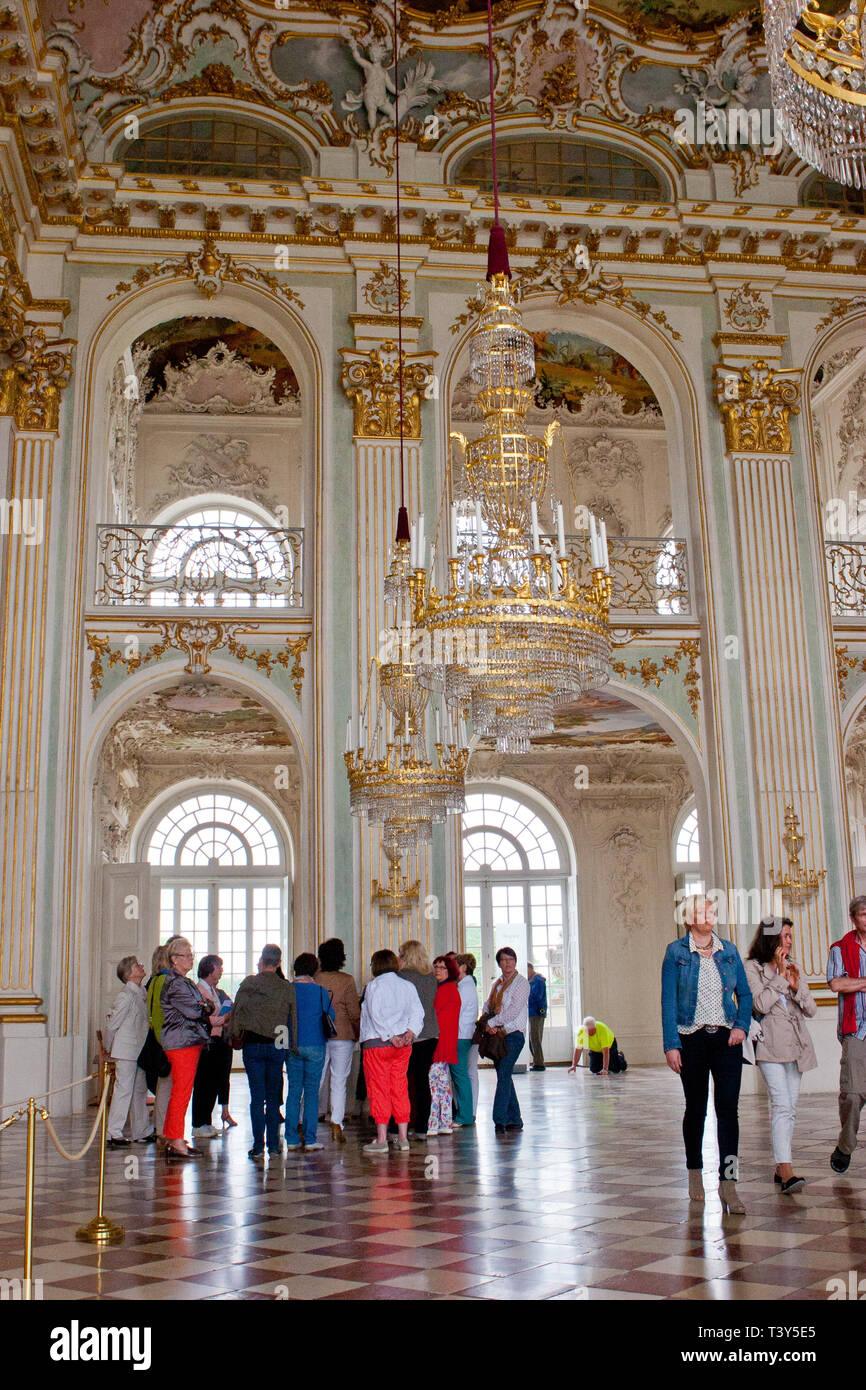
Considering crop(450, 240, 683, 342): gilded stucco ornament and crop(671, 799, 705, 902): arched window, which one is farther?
crop(671, 799, 705, 902): arched window

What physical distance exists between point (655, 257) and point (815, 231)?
1692mm

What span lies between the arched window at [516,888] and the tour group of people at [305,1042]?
10.4m

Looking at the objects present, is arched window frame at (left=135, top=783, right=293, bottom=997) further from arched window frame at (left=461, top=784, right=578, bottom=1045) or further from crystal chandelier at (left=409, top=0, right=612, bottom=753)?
crystal chandelier at (left=409, top=0, right=612, bottom=753)

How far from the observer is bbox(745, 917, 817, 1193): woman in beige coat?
621cm

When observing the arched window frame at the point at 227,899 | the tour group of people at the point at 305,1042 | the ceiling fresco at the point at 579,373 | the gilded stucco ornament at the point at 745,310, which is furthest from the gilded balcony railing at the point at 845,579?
the arched window frame at the point at 227,899

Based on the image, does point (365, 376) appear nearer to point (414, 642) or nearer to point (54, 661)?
point (54, 661)

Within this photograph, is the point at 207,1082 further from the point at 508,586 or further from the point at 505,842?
the point at 505,842

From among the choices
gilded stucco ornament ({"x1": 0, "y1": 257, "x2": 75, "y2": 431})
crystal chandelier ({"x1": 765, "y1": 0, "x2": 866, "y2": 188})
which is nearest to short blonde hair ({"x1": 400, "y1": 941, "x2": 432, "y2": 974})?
crystal chandelier ({"x1": 765, "y1": 0, "x2": 866, "y2": 188})

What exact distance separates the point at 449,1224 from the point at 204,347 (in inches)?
558

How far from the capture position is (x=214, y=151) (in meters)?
14.2

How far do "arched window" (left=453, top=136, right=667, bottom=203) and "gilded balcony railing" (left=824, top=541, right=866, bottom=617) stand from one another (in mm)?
4321

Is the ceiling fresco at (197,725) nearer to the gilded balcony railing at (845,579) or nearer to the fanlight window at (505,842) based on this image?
the fanlight window at (505,842)

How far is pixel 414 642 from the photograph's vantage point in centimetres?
832
